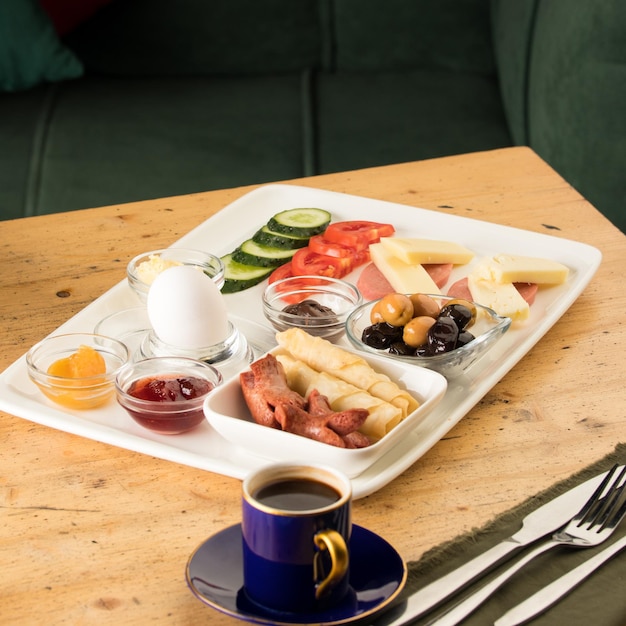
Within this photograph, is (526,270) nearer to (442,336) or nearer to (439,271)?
(439,271)

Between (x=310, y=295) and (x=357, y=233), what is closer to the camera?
(x=310, y=295)

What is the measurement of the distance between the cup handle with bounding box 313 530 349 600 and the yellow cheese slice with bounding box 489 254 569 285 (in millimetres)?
757

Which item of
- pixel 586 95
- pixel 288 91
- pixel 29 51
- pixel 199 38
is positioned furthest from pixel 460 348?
pixel 199 38

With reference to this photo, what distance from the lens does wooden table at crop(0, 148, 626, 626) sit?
87cm

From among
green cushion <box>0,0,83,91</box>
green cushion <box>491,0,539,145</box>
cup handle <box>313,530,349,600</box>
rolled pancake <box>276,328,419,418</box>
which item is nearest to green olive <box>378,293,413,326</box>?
rolled pancake <box>276,328,419,418</box>

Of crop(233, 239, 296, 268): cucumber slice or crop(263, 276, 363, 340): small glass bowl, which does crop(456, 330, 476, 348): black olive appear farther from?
crop(233, 239, 296, 268): cucumber slice

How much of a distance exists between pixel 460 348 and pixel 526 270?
1.03 ft

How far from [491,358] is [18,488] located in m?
0.65

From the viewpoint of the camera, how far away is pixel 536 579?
0.87 m

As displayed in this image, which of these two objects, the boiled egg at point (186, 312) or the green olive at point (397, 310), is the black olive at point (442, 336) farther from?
the boiled egg at point (186, 312)

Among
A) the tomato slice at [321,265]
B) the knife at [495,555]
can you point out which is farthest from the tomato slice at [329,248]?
the knife at [495,555]

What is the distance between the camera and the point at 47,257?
63.4 inches

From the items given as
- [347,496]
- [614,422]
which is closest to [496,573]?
[347,496]

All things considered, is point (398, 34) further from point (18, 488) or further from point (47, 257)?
point (18, 488)
